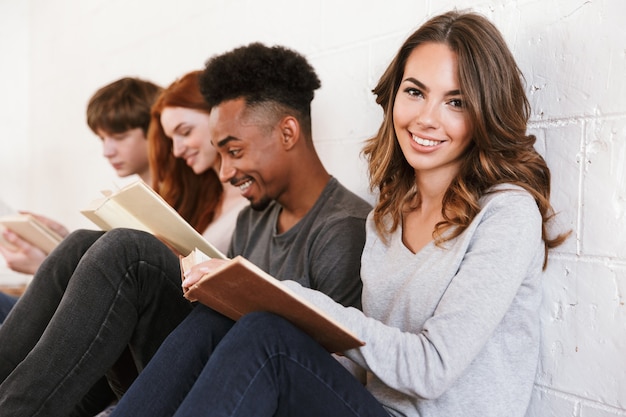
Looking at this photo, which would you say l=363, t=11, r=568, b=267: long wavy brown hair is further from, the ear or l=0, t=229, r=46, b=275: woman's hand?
l=0, t=229, r=46, b=275: woman's hand

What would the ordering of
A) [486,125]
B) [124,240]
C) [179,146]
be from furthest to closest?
[179,146] → [124,240] → [486,125]

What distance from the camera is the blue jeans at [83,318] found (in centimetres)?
117

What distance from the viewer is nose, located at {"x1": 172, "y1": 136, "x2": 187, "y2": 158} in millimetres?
1894

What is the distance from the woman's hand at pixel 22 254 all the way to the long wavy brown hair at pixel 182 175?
0.39 metres

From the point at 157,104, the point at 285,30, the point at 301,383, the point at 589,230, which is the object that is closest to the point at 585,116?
the point at 589,230

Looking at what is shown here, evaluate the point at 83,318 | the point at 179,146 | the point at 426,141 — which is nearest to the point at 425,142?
the point at 426,141

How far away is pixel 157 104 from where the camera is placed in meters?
1.98

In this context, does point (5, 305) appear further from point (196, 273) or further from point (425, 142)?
point (425, 142)

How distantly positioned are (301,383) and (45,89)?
2.78 m

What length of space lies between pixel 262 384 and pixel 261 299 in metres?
0.12

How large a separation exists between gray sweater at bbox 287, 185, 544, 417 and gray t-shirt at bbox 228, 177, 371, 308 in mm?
152

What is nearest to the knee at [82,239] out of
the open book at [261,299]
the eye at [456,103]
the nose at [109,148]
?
the open book at [261,299]

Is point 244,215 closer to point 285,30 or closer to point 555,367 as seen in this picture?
point 285,30

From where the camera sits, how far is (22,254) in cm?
198
